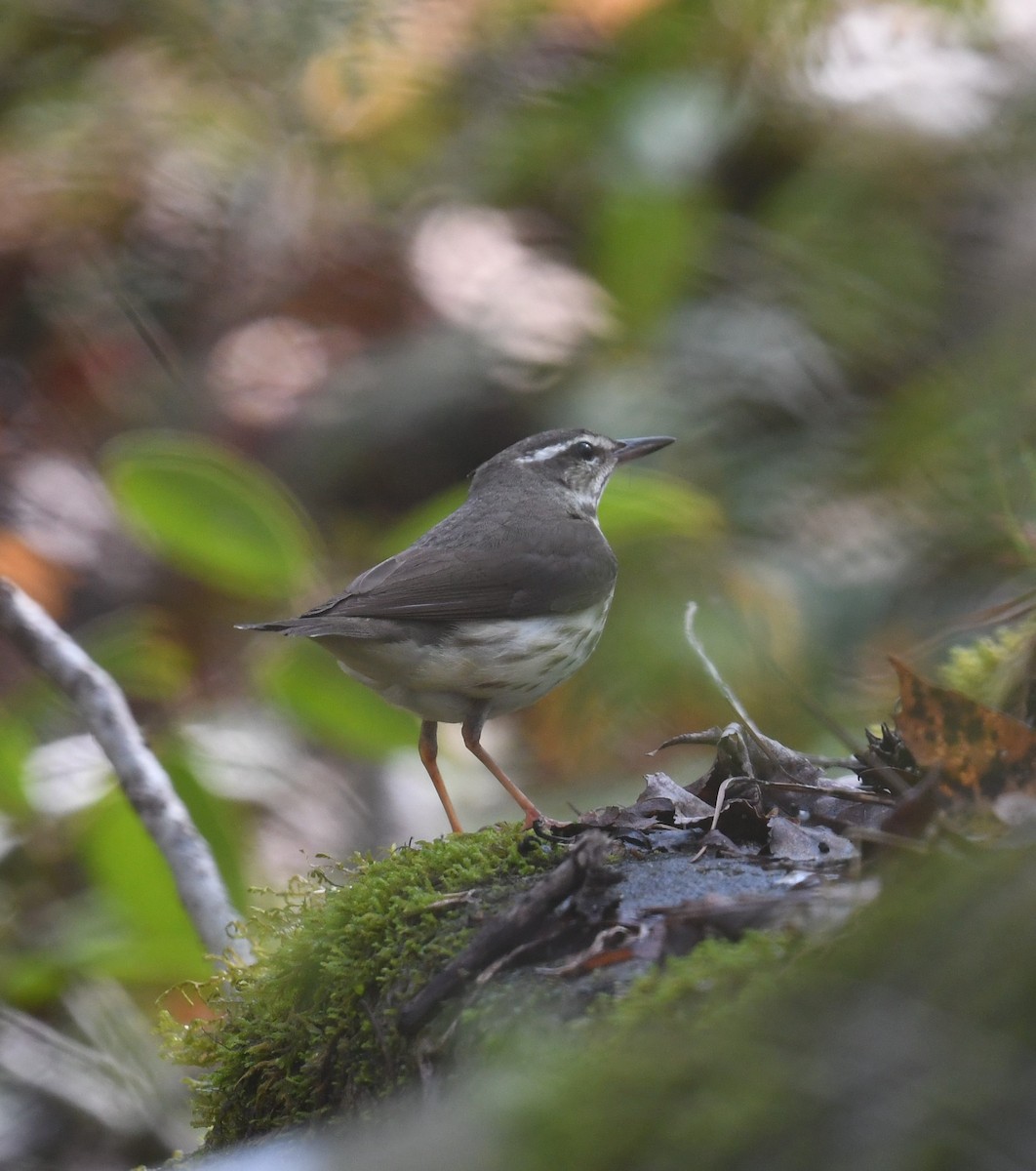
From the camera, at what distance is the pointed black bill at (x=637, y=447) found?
562 cm

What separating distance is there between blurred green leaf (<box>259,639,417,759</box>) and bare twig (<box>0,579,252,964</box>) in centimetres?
73

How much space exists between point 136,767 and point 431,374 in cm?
537

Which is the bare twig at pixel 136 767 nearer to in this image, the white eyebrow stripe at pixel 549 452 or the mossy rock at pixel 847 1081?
the white eyebrow stripe at pixel 549 452

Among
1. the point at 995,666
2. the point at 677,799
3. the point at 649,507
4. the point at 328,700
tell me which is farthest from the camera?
the point at 328,700

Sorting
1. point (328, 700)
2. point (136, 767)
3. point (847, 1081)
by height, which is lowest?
point (328, 700)

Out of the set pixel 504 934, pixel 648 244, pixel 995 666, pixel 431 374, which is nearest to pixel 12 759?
pixel 504 934

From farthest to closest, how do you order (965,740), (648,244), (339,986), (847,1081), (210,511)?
(648,244) → (210,511) → (339,986) → (965,740) → (847,1081)

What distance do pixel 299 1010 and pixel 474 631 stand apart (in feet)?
6.38

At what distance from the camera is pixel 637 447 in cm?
568

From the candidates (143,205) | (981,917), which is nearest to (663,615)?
(981,917)

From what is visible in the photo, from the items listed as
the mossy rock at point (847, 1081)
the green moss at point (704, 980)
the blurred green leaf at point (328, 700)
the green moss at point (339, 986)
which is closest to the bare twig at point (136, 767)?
the blurred green leaf at point (328, 700)

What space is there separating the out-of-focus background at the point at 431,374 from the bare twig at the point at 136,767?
57 cm

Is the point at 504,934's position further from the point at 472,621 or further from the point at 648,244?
the point at 648,244

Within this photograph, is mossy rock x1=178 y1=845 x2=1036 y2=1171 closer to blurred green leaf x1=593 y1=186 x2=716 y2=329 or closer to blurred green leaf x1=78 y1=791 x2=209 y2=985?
blurred green leaf x1=78 y1=791 x2=209 y2=985
